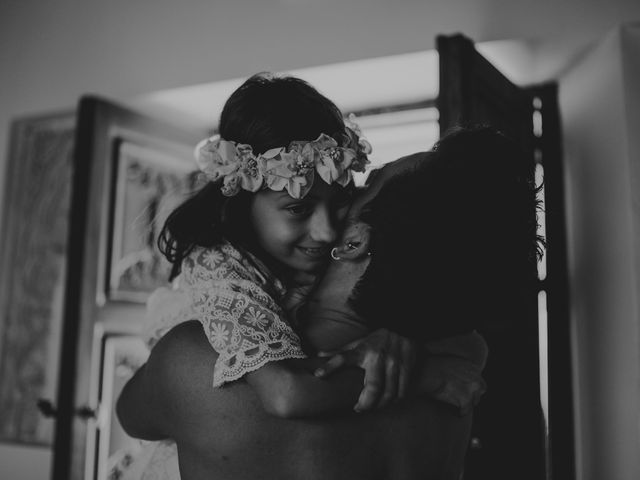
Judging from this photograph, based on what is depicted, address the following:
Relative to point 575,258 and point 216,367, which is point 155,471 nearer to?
point 216,367

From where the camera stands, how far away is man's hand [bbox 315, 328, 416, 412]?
986 mm

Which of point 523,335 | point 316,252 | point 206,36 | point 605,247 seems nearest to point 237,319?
point 316,252

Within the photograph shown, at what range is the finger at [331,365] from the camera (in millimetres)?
988

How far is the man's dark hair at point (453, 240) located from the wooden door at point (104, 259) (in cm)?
150

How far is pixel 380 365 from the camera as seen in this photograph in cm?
100

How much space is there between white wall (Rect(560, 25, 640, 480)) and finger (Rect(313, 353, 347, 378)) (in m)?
1.77

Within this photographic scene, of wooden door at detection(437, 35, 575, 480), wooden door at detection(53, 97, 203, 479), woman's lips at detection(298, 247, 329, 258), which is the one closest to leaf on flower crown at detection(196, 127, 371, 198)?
woman's lips at detection(298, 247, 329, 258)

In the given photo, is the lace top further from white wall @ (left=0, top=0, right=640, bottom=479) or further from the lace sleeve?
white wall @ (left=0, top=0, right=640, bottom=479)

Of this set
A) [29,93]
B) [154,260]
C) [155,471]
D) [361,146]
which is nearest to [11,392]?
[154,260]

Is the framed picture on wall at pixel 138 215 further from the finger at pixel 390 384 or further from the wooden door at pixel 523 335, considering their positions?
the finger at pixel 390 384

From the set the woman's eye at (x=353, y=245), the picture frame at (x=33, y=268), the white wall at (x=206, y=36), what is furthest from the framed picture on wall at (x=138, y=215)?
the woman's eye at (x=353, y=245)

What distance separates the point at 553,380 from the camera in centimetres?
278

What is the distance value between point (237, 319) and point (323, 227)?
0.32 metres

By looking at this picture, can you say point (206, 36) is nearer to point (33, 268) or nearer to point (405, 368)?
point (33, 268)
